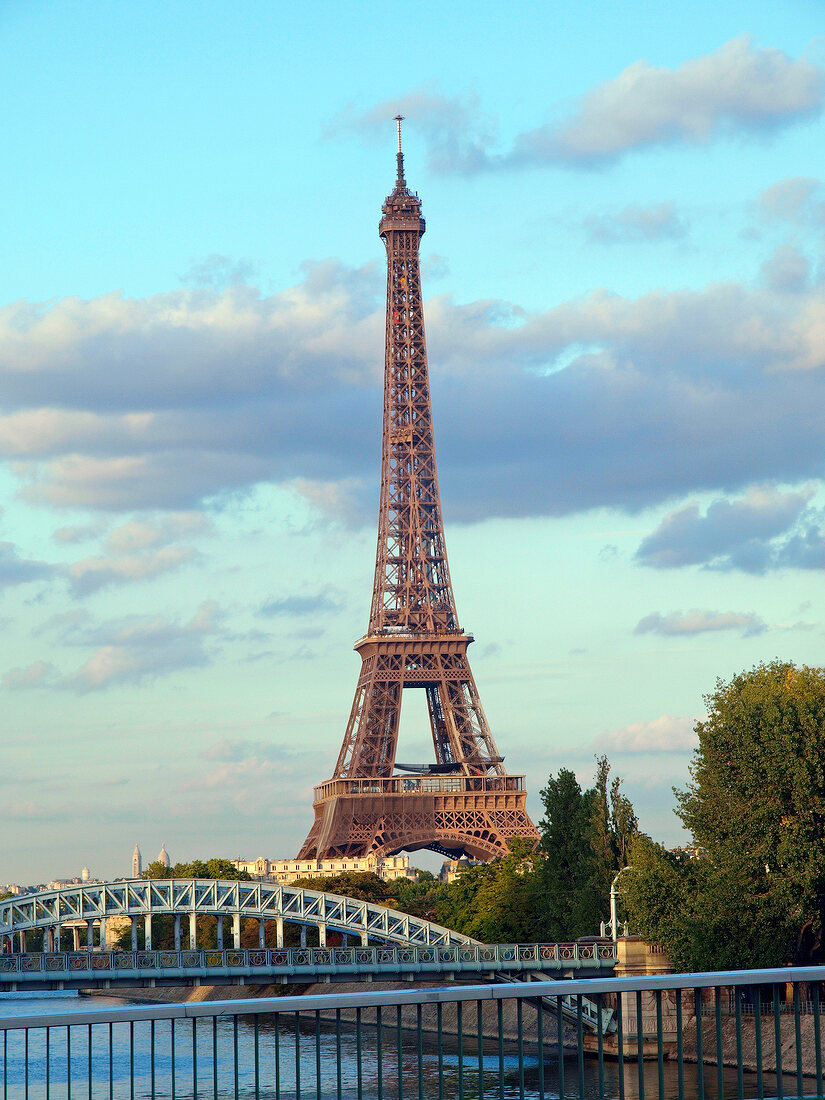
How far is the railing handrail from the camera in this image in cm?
2138

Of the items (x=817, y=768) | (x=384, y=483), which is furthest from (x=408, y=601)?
(x=817, y=768)

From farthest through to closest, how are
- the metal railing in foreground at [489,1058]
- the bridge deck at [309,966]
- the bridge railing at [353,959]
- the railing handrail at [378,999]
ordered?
1. the bridge railing at [353,959]
2. the bridge deck at [309,966]
3. the metal railing in foreground at [489,1058]
4. the railing handrail at [378,999]

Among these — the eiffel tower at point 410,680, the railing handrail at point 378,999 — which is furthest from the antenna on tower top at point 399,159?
the railing handrail at point 378,999

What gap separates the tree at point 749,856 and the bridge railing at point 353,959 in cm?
318

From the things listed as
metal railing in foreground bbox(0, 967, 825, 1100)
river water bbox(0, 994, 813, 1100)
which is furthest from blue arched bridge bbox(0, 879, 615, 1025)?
river water bbox(0, 994, 813, 1100)

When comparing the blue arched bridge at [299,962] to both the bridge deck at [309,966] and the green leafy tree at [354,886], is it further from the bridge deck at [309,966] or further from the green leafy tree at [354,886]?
the green leafy tree at [354,886]

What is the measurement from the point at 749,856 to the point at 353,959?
14.2 m

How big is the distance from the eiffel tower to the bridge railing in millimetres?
41050

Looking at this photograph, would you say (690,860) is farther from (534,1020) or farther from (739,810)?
(534,1020)

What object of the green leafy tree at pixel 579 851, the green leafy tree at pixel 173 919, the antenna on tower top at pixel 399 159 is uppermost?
the antenna on tower top at pixel 399 159

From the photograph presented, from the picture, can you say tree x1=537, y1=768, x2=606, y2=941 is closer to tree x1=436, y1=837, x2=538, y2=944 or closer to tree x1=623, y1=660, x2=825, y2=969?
tree x1=436, y1=837, x2=538, y2=944

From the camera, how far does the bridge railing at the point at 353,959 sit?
54.5 m

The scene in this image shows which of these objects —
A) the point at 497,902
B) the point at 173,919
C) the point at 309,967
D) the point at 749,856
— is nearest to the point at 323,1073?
the point at 309,967

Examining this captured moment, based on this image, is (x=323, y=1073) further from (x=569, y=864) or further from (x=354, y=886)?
(x=354, y=886)
